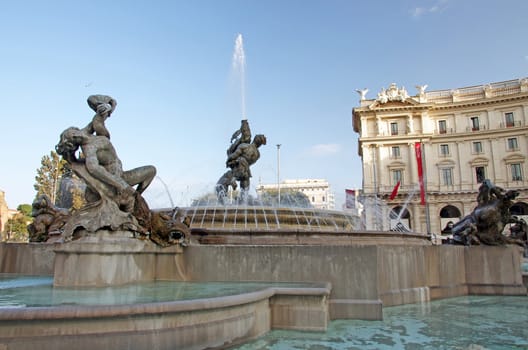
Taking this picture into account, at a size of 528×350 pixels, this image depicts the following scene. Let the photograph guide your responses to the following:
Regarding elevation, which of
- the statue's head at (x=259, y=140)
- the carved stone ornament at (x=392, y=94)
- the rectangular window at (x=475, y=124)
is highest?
the carved stone ornament at (x=392, y=94)

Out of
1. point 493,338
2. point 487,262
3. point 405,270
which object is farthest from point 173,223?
point 487,262

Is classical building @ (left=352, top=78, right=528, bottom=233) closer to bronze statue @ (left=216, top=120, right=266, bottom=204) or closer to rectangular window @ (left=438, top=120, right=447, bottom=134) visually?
rectangular window @ (left=438, top=120, right=447, bottom=134)

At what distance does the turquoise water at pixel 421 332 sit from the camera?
3.77m

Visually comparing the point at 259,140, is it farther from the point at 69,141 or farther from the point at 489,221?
the point at 69,141

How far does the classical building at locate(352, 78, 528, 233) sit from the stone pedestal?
135 feet

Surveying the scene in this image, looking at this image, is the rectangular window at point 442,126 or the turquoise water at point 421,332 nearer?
the turquoise water at point 421,332

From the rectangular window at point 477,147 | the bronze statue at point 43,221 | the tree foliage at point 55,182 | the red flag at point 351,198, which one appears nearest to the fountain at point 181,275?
the bronze statue at point 43,221

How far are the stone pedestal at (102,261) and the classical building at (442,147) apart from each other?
135 ft

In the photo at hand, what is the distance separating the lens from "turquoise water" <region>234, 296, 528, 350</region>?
3770 millimetres

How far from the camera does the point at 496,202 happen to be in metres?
7.94

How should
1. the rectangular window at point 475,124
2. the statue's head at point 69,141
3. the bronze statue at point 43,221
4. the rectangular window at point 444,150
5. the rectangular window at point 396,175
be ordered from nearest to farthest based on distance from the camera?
the statue's head at point 69,141 < the bronze statue at point 43,221 < the rectangular window at point 475,124 < the rectangular window at point 444,150 < the rectangular window at point 396,175

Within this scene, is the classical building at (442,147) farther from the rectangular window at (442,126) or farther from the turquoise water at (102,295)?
the turquoise water at (102,295)

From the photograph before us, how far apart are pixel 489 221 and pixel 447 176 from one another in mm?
44718

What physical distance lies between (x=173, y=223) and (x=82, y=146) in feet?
5.90
